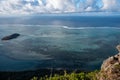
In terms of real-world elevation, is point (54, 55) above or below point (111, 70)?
above

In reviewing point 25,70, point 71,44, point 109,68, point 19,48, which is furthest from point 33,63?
point 109,68

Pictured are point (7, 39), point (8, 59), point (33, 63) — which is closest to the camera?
point (33, 63)

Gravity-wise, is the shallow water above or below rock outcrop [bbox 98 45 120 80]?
above

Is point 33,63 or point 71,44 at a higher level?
point 71,44

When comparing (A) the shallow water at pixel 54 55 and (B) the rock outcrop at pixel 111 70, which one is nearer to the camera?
(B) the rock outcrop at pixel 111 70

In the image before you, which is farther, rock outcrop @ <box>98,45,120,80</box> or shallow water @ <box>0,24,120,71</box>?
shallow water @ <box>0,24,120,71</box>

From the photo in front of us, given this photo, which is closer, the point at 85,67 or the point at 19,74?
the point at 19,74

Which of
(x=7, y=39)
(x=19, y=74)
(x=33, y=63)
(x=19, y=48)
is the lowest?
(x=19, y=74)

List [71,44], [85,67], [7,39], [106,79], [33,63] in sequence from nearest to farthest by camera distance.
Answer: [106,79]
[85,67]
[33,63]
[71,44]
[7,39]

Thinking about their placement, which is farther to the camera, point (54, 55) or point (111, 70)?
point (54, 55)

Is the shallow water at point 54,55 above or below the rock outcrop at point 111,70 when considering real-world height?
above

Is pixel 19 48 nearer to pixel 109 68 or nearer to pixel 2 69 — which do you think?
pixel 2 69
